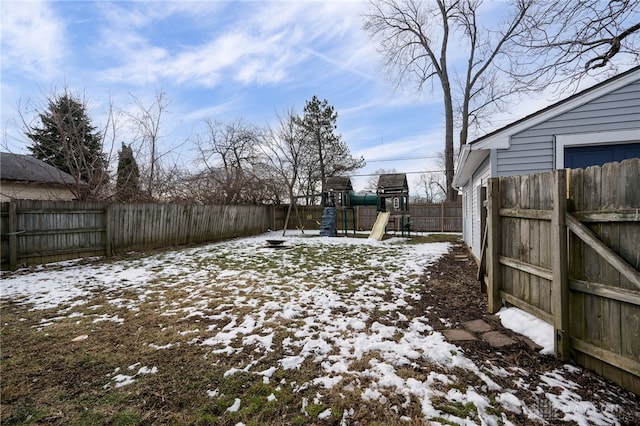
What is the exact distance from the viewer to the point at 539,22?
714 centimetres

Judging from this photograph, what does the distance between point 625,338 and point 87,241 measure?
33.0 feet

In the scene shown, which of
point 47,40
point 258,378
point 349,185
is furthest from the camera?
point 349,185

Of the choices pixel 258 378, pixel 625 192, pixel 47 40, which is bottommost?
pixel 258 378

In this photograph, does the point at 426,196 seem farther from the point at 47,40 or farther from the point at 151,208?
the point at 47,40

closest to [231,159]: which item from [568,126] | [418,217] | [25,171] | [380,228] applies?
[25,171]

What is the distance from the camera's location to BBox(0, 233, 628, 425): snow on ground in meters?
2.09

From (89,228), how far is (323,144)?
687 inches

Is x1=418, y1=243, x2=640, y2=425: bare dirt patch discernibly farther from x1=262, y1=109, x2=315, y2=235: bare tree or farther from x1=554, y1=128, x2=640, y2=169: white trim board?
x1=262, y1=109, x2=315, y2=235: bare tree

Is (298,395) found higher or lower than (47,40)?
lower

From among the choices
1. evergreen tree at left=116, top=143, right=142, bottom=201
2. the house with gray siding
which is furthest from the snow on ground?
evergreen tree at left=116, top=143, right=142, bottom=201

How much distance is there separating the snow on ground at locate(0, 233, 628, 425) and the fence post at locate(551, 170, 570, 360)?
0.57 feet

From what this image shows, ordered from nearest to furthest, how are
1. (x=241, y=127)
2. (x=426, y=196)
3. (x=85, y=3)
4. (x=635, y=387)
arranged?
(x=635, y=387), (x=85, y=3), (x=241, y=127), (x=426, y=196)

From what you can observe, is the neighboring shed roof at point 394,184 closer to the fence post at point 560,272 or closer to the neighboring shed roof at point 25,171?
the fence post at point 560,272

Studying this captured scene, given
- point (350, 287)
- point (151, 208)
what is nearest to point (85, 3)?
point (151, 208)
